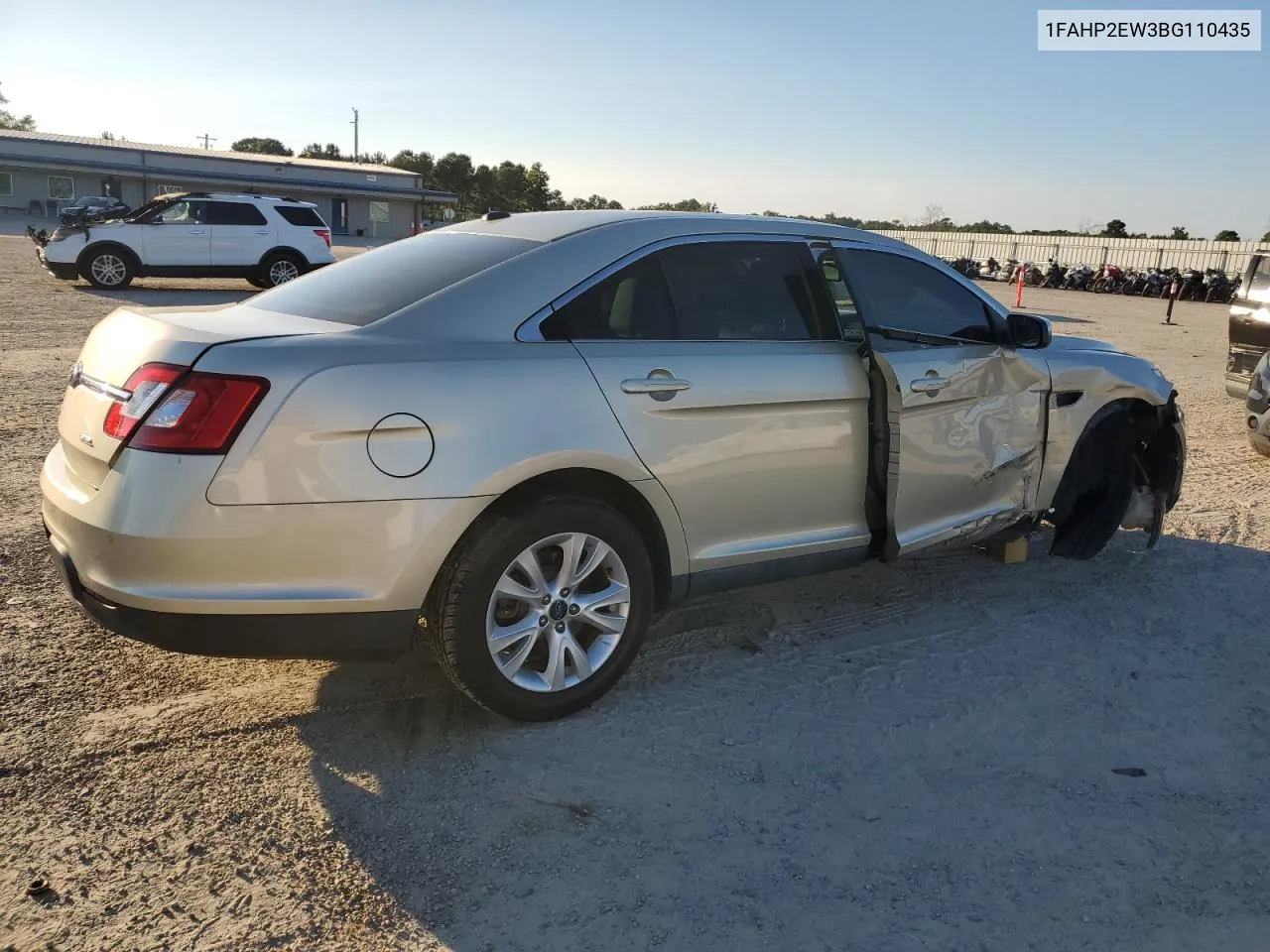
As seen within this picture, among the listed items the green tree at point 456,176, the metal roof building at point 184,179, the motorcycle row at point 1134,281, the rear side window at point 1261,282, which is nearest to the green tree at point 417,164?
the green tree at point 456,176

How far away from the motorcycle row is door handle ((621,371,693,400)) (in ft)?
113


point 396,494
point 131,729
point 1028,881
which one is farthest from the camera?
point 131,729

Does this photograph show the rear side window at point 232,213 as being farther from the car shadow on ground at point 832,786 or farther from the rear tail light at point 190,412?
the rear tail light at point 190,412

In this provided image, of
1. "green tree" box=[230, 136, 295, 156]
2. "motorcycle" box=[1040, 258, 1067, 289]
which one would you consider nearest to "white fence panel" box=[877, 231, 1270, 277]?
"motorcycle" box=[1040, 258, 1067, 289]

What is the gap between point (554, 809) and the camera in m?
3.00

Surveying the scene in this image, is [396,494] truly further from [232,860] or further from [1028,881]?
[1028,881]

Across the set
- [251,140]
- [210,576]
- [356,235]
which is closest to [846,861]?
[210,576]

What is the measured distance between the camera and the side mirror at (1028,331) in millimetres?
4695

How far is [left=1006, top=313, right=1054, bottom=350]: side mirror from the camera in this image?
4695 mm

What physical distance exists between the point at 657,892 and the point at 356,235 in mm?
55282

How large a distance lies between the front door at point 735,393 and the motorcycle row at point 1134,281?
33.8 m

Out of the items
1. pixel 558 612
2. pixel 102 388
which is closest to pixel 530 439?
pixel 558 612

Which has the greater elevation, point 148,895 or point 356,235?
point 356,235

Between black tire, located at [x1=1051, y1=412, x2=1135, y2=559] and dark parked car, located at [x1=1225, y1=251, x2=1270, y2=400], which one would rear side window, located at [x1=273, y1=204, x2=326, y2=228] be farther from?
black tire, located at [x1=1051, y1=412, x2=1135, y2=559]
